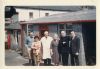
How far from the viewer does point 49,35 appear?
3.83m

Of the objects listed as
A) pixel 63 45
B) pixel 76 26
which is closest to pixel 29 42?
pixel 63 45

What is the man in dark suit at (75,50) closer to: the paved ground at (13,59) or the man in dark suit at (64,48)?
the man in dark suit at (64,48)

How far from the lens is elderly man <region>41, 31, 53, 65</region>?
3828 millimetres

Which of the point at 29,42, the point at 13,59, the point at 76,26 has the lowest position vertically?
the point at 13,59

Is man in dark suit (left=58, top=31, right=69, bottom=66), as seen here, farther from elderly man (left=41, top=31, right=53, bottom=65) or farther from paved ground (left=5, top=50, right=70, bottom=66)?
paved ground (left=5, top=50, right=70, bottom=66)

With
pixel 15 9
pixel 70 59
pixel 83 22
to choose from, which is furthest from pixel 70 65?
pixel 15 9

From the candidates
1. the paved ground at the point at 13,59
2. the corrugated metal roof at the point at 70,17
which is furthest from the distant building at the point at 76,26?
the paved ground at the point at 13,59

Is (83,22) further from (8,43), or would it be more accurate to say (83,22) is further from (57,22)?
(8,43)

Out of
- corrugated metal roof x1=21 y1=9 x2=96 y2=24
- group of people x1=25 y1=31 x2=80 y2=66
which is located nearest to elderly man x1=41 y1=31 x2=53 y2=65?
group of people x1=25 y1=31 x2=80 y2=66

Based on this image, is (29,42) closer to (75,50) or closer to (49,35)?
(49,35)

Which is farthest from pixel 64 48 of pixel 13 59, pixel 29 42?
pixel 13 59

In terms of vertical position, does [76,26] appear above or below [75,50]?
above

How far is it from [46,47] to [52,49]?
0.05 metres

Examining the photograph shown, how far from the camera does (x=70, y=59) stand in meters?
3.83
